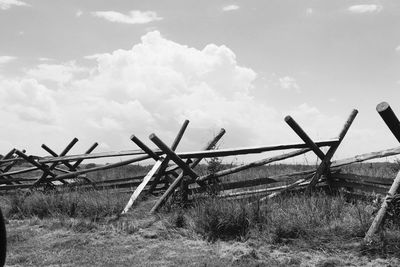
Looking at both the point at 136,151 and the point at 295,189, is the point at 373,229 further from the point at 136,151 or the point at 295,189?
the point at 136,151

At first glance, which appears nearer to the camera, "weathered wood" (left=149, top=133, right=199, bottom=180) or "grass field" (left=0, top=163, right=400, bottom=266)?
"grass field" (left=0, top=163, right=400, bottom=266)

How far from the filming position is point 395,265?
3795mm

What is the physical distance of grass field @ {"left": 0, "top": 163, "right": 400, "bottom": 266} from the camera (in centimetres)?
413

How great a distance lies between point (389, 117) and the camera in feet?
15.2

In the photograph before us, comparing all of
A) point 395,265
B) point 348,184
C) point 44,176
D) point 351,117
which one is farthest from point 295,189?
point 44,176

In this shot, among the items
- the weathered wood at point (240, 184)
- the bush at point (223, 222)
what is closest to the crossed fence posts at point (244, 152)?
the weathered wood at point (240, 184)

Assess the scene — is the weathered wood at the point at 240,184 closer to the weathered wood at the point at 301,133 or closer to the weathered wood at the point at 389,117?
the weathered wood at the point at 301,133

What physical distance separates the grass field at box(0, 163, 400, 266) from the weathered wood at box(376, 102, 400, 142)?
2.97 ft

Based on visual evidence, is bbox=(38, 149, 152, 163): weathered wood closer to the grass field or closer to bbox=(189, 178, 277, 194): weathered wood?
Answer: bbox=(189, 178, 277, 194): weathered wood

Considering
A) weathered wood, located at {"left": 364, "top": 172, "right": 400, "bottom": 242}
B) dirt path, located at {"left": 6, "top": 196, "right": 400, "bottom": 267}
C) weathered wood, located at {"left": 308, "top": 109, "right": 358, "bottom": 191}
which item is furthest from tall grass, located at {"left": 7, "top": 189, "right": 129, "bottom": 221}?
weathered wood, located at {"left": 364, "top": 172, "right": 400, "bottom": 242}

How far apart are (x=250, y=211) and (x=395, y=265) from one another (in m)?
1.74

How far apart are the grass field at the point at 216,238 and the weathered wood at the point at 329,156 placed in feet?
3.23

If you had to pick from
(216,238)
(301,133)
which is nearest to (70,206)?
(216,238)

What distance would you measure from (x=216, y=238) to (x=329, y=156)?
10.3 feet
